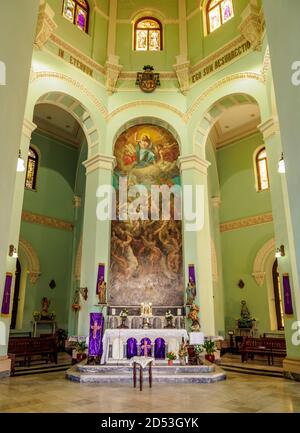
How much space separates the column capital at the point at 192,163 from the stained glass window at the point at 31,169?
7098mm

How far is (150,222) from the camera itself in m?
13.0

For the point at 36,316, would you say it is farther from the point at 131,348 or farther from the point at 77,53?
the point at 77,53

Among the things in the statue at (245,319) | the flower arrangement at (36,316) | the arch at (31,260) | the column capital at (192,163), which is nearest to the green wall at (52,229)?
the arch at (31,260)

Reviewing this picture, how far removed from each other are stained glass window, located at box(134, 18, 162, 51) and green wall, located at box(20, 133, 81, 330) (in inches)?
240

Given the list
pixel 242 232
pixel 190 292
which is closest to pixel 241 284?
pixel 242 232

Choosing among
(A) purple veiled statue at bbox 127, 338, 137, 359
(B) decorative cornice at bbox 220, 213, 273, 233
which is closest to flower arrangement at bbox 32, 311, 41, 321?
(A) purple veiled statue at bbox 127, 338, 137, 359

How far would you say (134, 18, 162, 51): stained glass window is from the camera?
49.3ft

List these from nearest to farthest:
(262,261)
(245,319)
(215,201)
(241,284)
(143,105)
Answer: (143,105) < (245,319) < (262,261) < (241,284) < (215,201)

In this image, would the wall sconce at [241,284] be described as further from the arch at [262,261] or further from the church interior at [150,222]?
the arch at [262,261]

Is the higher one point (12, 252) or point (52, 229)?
point (52, 229)

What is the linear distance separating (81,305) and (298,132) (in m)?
9.78

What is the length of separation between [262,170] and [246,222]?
8.39 ft

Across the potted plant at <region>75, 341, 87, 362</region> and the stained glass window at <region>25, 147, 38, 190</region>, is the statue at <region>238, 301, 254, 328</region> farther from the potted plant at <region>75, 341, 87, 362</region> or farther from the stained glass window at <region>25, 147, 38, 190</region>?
the stained glass window at <region>25, 147, 38, 190</region>
